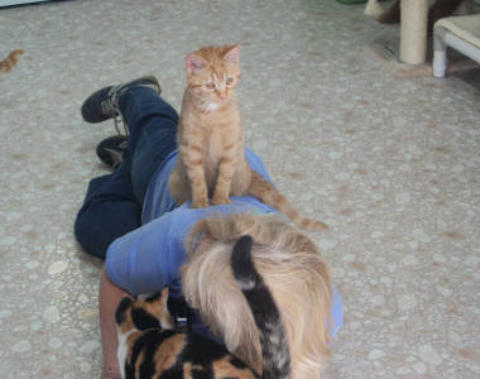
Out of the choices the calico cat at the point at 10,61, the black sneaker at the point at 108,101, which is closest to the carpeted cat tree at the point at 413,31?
the black sneaker at the point at 108,101

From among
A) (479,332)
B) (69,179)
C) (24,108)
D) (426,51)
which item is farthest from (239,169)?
(426,51)

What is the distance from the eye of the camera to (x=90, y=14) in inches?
152

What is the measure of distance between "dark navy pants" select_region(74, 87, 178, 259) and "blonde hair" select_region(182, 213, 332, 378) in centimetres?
77

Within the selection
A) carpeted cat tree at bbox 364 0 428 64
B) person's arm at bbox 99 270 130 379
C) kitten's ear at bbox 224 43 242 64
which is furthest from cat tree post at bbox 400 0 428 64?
person's arm at bbox 99 270 130 379

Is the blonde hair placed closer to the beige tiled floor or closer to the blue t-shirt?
the blue t-shirt

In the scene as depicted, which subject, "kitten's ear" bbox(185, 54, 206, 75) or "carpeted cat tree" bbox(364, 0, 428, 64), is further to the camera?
"carpeted cat tree" bbox(364, 0, 428, 64)

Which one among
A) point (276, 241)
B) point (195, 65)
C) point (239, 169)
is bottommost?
point (239, 169)

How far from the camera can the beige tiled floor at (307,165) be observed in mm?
1557

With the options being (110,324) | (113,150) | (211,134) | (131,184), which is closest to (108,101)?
(113,150)

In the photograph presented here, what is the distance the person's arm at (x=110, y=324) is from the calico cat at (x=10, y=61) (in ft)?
7.22

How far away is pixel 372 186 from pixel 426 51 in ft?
3.98

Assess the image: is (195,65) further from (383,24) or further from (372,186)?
(383,24)

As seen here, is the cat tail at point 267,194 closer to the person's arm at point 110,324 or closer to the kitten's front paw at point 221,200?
the kitten's front paw at point 221,200

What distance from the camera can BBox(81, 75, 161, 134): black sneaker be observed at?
2184mm
